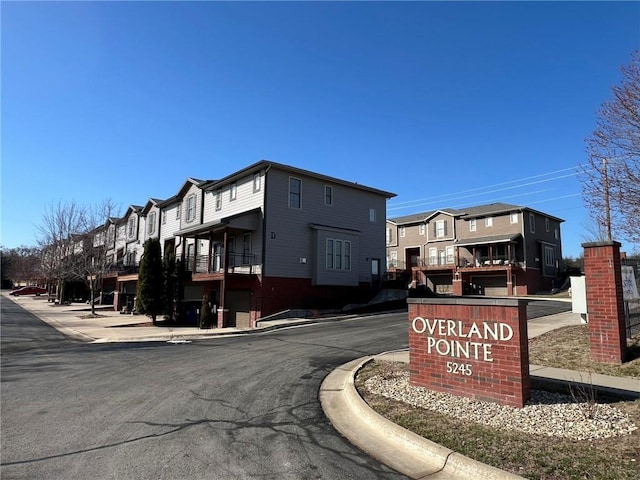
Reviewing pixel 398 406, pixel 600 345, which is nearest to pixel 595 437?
pixel 398 406

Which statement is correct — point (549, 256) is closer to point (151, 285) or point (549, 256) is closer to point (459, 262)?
point (459, 262)

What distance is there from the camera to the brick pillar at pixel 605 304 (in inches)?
348

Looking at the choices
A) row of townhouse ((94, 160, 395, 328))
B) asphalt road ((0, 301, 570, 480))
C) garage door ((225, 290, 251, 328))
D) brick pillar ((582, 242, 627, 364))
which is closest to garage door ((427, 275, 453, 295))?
row of townhouse ((94, 160, 395, 328))

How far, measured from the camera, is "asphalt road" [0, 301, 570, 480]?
15.3 feet

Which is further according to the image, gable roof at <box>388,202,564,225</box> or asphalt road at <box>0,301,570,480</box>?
gable roof at <box>388,202,564,225</box>

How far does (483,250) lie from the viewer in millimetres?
45344

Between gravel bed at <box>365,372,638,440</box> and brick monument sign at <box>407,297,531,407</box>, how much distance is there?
19 cm

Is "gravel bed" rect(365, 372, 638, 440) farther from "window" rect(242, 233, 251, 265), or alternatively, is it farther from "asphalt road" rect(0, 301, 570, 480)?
"window" rect(242, 233, 251, 265)

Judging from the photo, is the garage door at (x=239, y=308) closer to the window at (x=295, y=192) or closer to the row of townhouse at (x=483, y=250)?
the window at (x=295, y=192)

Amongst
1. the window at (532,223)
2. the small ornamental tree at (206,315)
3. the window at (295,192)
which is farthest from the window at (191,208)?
the window at (532,223)

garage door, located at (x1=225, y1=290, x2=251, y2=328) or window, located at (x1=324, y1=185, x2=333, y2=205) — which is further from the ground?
window, located at (x1=324, y1=185, x2=333, y2=205)

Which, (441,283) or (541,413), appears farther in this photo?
(441,283)

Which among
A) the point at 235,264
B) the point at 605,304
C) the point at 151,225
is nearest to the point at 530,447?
the point at 605,304

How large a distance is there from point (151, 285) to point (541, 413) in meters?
24.0
